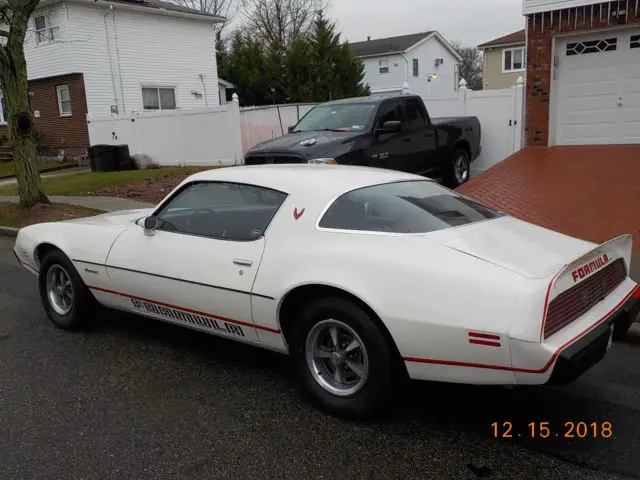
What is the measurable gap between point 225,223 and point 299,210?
655 millimetres

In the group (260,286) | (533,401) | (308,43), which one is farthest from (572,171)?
(308,43)

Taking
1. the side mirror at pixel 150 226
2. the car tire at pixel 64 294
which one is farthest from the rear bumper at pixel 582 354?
the car tire at pixel 64 294

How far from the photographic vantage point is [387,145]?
9695 mm

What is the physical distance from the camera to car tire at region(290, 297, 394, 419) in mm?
3268

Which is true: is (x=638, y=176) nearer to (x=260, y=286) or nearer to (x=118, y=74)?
(x=260, y=286)

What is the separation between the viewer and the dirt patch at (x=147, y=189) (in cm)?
1293

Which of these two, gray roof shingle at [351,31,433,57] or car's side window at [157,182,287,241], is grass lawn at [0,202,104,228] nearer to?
car's side window at [157,182,287,241]

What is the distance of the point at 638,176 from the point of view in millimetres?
9102

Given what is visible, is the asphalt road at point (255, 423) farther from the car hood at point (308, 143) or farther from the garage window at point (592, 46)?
the garage window at point (592, 46)

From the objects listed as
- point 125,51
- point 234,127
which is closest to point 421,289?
point 234,127

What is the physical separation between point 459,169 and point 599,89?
9.53 feet

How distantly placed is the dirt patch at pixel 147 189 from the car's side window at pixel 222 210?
8.11m

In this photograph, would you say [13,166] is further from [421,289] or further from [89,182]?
[421,289]

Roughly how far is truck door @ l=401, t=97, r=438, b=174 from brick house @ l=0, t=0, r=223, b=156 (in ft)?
49.4
